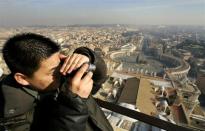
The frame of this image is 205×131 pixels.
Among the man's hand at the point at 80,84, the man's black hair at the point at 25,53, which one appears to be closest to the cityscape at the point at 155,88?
the man's black hair at the point at 25,53

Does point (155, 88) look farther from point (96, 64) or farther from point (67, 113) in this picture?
point (67, 113)

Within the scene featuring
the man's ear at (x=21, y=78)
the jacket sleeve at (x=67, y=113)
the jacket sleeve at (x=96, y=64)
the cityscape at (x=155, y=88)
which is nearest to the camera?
the jacket sleeve at (x=67, y=113)

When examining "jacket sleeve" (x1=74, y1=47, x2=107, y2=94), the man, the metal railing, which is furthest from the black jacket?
the metal railing

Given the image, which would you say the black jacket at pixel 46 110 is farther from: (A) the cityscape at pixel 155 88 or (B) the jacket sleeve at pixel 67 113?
(A) the cityscape at pixel 155 88

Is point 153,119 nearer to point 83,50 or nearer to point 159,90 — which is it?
point 83,50

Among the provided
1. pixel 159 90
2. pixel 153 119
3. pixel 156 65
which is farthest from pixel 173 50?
pixel 153 119

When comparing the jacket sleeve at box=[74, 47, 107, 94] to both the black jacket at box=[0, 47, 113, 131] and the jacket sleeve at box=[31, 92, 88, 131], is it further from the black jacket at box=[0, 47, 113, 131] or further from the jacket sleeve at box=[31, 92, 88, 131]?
the jacket sleeve at box=[31, 92, 88, 131]

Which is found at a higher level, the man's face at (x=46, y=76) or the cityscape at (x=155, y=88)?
the man's face at (x=46, y=76)
